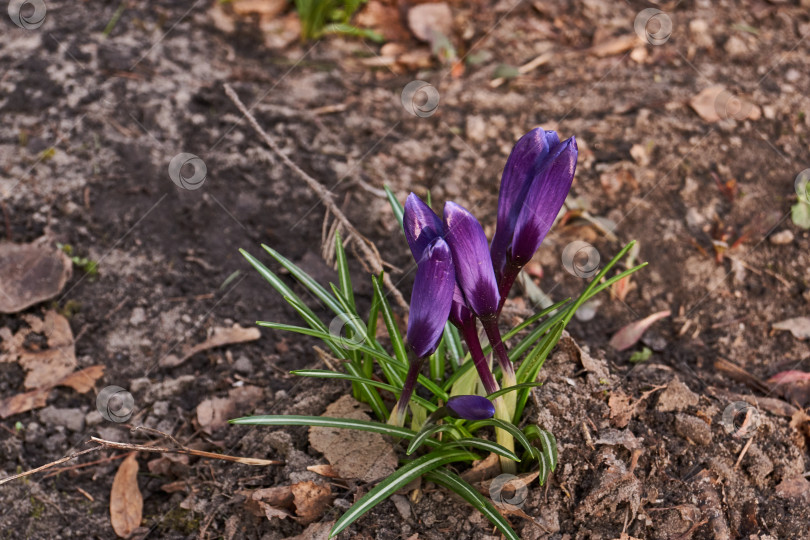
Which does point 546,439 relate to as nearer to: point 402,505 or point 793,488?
point 402,505

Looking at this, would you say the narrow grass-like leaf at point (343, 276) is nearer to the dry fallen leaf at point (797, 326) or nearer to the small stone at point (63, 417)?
the small stone at point (63, 417)

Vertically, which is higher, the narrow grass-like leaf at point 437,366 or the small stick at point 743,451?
the narrow grass-like leaf at point 437,366

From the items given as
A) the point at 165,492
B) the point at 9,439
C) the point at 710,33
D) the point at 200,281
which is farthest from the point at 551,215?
the point at 710,33

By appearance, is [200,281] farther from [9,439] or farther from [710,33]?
[710,33]

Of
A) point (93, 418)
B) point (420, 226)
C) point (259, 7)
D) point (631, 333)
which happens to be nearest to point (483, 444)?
point (420, 226)

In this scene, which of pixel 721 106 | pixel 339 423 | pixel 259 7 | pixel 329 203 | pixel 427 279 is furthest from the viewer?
pixel 259 7

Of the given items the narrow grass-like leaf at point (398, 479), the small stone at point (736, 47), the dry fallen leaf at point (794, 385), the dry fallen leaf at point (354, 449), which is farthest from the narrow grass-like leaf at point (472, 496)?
the small stone at point (736, 47)
